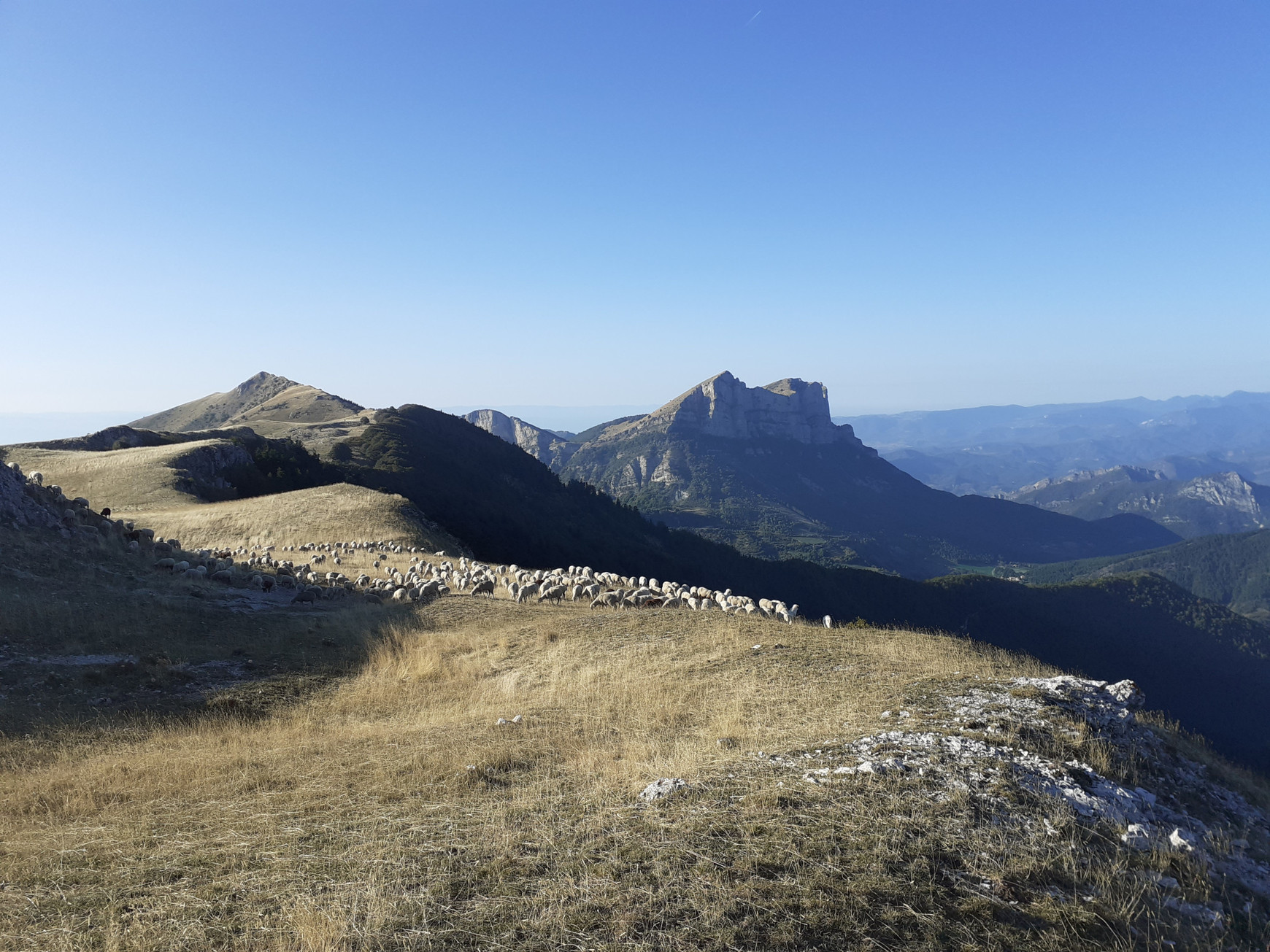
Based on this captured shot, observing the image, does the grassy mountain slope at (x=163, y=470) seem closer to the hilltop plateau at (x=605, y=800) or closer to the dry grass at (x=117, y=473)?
the dry grass at (x=117, y=473)

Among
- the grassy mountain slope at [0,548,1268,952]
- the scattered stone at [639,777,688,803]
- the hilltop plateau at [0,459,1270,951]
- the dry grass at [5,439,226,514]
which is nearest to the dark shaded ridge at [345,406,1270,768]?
the dry grass at [5,439,226,514]

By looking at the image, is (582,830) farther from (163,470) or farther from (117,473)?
(117,473)

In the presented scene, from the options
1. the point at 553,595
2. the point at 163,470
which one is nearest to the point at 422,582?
the point at 553,595

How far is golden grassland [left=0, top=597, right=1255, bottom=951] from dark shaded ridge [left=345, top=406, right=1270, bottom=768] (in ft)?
230

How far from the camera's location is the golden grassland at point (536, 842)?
494 cm

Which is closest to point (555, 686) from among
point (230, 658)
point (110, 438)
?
point (230, 658)

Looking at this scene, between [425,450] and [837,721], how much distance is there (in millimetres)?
102282

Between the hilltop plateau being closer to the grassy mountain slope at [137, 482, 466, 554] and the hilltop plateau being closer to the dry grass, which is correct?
the grassy mountain slope at [137, 482, 466, 554]

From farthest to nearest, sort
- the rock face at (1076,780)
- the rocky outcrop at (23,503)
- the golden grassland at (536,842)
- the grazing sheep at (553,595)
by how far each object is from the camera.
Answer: the grazing sheep at (553,595) < the rocky outcrop at (23,503) < the rock face at (1076,780) < the golden grassland at (536,842)

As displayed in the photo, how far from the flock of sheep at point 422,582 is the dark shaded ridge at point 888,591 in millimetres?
54377

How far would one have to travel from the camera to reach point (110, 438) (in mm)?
76375

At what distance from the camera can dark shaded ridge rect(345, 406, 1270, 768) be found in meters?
94.1

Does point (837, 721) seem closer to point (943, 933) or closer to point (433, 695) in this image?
point (943, 933)

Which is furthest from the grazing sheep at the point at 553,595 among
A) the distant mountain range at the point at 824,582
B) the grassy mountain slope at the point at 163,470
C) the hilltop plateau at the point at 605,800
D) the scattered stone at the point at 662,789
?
the distant mountain range at the point at 824,582
